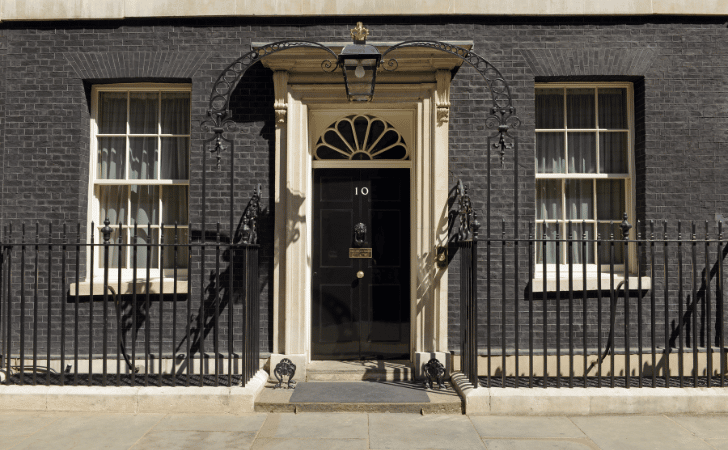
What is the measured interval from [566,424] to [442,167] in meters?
2.92

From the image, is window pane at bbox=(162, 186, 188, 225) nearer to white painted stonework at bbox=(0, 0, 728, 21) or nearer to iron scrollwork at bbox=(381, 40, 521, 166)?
white painted stonework at bbox=(0, 0, 728, 21)

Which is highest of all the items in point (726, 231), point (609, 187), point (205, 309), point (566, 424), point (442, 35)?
point (442, 35)

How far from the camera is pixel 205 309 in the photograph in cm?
642

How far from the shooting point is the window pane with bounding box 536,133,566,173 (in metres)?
6.76

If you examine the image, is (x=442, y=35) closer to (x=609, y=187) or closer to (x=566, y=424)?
(x=609, y=187)

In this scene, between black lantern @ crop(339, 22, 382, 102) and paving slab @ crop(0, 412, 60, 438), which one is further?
black lantern @ crop(339, 22, 382, 102)

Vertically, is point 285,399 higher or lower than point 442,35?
lower

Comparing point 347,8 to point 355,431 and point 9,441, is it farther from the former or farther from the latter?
point 9,441

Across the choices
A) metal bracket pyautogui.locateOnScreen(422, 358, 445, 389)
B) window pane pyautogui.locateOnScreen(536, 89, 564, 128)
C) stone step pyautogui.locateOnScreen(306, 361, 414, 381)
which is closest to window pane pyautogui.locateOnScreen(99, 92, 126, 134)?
stone step pyautogui.locateOnScreen(306, 361, 414, 381)

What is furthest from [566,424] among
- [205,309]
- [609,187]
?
[205,309]

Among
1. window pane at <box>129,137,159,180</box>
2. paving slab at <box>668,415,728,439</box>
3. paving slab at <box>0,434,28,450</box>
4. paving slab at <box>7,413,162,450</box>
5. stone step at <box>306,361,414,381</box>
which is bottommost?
paving slab at <box>668,415,728,439</box>

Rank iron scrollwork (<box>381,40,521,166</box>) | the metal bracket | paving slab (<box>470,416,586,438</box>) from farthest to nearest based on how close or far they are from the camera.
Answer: the metal bracket
iron scrollwork (<box>381,40,521,166</box>)
paving slab (<box>470,416,586,438</box>)

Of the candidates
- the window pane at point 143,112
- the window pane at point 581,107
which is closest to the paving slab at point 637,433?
the window pane at point 581,107

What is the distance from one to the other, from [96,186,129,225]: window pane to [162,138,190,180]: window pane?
559 millimetres
